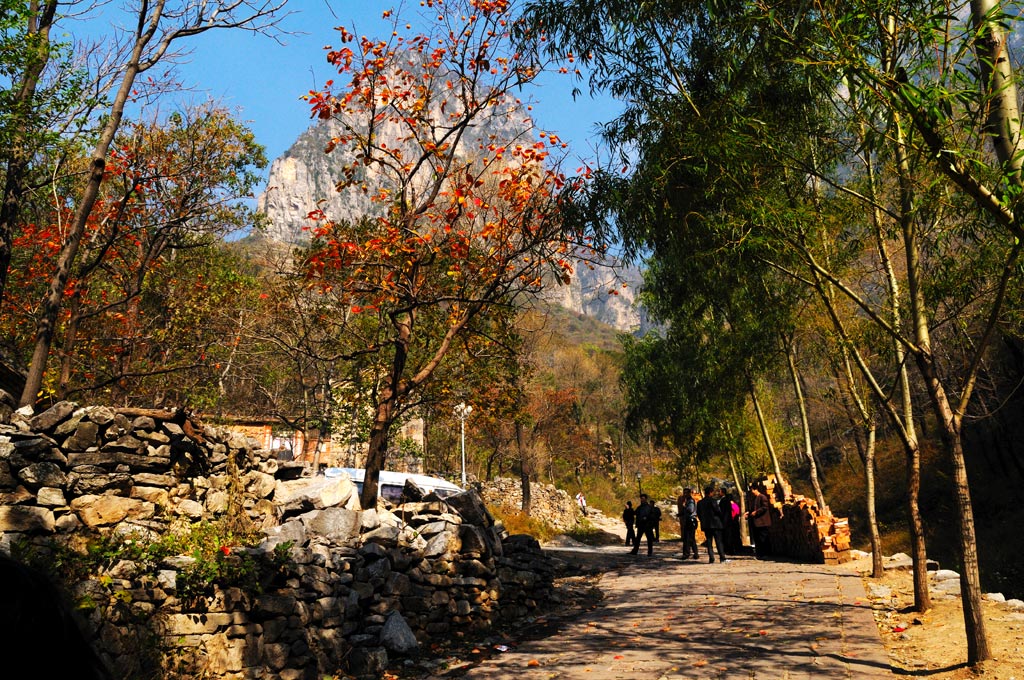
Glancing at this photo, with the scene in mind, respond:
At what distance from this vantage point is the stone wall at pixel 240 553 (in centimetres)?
647

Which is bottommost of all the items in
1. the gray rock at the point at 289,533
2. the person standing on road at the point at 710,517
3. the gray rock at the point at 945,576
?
the gray rock at the point at 945,576

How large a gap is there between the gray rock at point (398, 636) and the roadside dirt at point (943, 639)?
5.59 metres

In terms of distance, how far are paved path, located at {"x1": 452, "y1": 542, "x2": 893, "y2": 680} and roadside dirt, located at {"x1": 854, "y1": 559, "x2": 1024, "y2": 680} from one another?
0.78ft

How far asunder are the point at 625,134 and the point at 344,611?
897 cm

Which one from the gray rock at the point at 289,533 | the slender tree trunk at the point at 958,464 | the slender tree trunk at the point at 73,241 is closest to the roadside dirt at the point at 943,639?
the slender tree trunk at the point at 958,464

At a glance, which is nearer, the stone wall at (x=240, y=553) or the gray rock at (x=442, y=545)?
the stone wall at (x=240, y=553)

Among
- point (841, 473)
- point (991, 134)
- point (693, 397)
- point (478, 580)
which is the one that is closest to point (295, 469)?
point (478, 580)

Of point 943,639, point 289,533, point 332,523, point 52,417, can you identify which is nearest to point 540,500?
point 332,523

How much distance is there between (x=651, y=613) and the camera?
11102 mm

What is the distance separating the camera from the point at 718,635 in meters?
9.16

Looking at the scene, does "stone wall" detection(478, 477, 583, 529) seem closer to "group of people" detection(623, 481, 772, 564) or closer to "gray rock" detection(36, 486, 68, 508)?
"group of people" detection(623, 481, 772, 564)

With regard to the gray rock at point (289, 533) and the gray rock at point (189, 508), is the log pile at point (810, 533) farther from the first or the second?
the gray rock at point (189, 508)

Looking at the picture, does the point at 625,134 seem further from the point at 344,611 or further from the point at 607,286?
the point at 344,611

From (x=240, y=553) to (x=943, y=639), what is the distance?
842 centimetres
